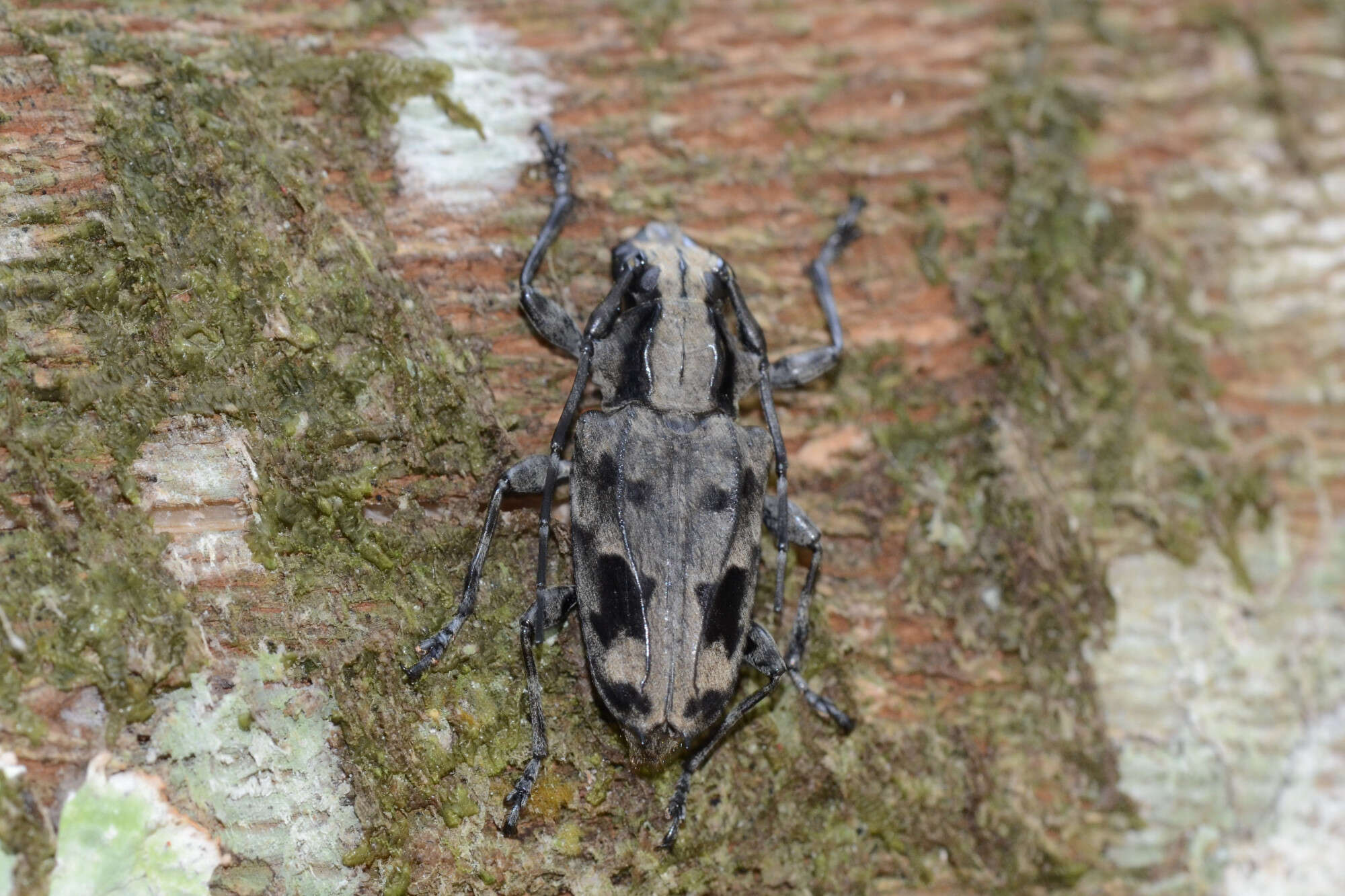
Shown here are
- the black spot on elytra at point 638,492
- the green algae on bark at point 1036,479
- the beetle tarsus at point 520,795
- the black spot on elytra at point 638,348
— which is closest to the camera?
the beetle tarsus at point 520,795

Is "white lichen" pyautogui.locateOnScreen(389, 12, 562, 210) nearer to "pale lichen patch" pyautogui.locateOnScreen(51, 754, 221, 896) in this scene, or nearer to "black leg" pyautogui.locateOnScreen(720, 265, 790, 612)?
"black leg" pyautogui.locateOnScreen(720, 265, 790, 612)

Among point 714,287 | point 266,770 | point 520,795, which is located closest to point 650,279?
point 714,287

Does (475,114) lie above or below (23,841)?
above

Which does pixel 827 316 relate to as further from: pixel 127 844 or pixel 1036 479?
pixel 127 844

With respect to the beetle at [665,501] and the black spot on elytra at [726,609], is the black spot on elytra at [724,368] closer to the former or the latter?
the beetle at [665,501]

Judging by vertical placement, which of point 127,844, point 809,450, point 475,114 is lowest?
point 127,844

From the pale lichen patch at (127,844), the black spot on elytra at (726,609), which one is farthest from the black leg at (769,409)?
the pale lichen patch at (127,844)

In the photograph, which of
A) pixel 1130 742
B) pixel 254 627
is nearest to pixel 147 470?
pixel 254 627
